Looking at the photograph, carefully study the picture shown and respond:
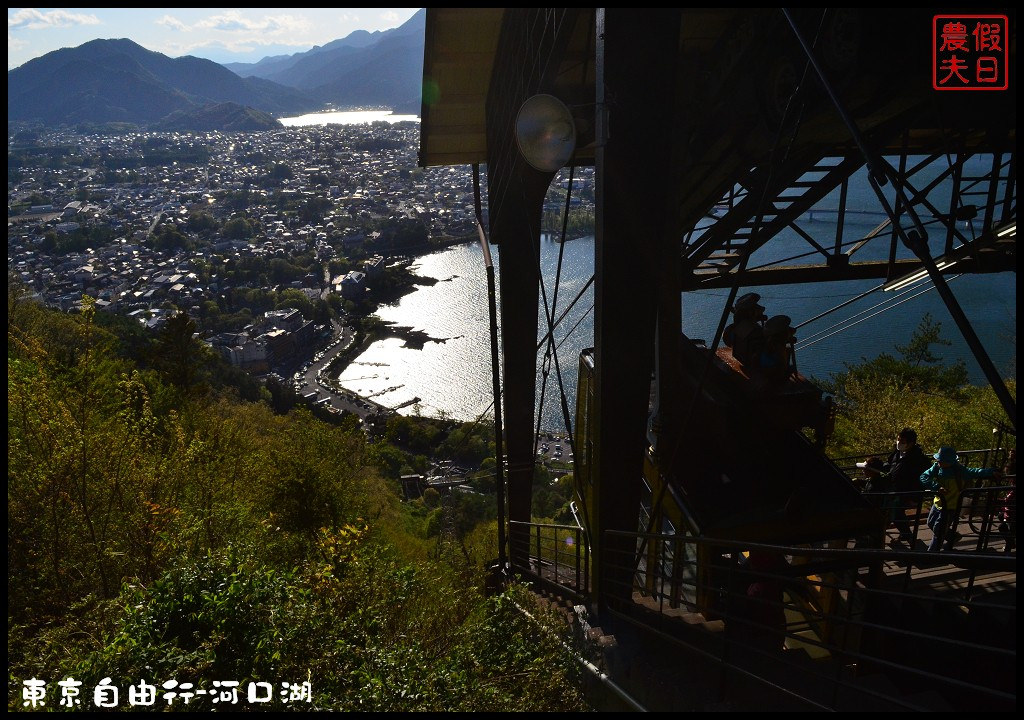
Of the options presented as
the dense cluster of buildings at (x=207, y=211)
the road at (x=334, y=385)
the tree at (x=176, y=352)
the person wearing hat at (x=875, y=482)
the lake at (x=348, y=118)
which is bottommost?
the road at (x=334, y=385)

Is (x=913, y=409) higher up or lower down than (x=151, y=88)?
lower down

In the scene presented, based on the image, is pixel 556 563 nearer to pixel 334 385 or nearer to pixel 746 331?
pixel 746 331

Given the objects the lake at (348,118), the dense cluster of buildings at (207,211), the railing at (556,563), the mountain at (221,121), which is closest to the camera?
the railing at (556,563)

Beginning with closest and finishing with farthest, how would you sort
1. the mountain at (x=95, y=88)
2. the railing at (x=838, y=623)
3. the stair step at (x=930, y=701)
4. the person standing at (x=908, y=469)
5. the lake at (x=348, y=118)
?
the stair step at (x=930, y=701), the railing at (x=838, y=623), the person standing at (x=908, y=469), the mountain at (x=95, y=88), the lake at (x=348, y=118)

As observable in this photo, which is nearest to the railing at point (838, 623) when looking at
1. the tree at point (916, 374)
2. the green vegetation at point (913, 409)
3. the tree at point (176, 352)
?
the green vegetation at point (913, 409)

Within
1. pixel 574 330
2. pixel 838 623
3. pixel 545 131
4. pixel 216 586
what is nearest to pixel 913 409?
pixel 574 330

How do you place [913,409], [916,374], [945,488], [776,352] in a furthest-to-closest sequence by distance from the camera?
1. [916,374]
2. [913,409]
3. [945,488]
4. [776,352]

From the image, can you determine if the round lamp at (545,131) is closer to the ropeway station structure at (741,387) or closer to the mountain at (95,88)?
the ropeway station structure at (741,387)
